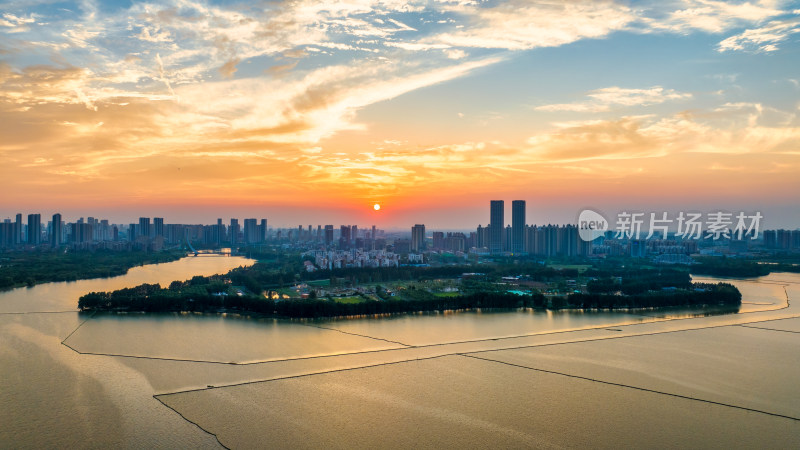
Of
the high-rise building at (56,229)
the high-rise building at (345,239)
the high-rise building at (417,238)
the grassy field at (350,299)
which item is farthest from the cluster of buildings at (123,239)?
the grassy field at (350,299)

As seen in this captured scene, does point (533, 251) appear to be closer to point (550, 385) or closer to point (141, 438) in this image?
point (550, 385)

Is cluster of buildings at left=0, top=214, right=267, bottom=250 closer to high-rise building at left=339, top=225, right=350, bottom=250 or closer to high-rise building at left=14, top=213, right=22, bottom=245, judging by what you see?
high-rise building at left=14, top=213, right=22, bottom=245

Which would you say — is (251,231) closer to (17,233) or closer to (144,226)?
(144,226)

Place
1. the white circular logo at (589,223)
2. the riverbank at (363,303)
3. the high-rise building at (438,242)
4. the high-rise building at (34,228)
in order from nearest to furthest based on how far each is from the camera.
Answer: the riverbank at (363,303)
the white circular logo at (589,223)
the high-rise building at (438,242)
the high-rise building at (34,228)

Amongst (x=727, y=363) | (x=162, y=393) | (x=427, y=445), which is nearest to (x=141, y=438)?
(x=162, y=393)

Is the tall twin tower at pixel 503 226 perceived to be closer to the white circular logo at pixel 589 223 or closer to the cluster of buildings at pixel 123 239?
the white circular logo at pixel 589 223
